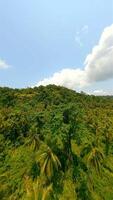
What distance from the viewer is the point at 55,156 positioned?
171 feet

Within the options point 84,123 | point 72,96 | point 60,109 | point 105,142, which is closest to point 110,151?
point 105,142

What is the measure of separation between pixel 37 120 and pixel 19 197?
48.0ft

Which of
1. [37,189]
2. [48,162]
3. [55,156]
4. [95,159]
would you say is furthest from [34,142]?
[95,159]

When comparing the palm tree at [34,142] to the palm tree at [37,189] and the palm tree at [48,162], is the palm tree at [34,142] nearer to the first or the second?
the palm tree at [48,162]

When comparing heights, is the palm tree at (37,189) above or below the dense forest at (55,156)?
below

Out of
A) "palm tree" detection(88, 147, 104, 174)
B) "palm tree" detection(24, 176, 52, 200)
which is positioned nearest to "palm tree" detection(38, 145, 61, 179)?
"palm tree" detection(24, 176, 52, 200)

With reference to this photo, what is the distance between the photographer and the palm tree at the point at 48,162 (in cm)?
5072

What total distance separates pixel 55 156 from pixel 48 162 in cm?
169

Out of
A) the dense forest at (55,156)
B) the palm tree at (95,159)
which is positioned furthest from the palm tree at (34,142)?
the palm tree at (95,159)

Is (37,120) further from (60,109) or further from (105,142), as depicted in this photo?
(105,142)

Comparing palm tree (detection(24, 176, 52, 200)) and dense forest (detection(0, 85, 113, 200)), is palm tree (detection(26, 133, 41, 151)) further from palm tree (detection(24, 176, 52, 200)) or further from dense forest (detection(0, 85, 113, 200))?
palm tree (detection(24, 176, 52, 200))

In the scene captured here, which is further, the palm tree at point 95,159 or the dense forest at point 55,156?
the palm tree at point 95,159

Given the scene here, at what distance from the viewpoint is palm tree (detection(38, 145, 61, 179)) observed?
5072cm

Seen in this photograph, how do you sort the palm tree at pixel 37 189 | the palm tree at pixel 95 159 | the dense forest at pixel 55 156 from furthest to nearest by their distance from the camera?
the palm tree at pixel 95 159 → the dense forest at pixel 55 156 → the palm tree at pixel 37 189
